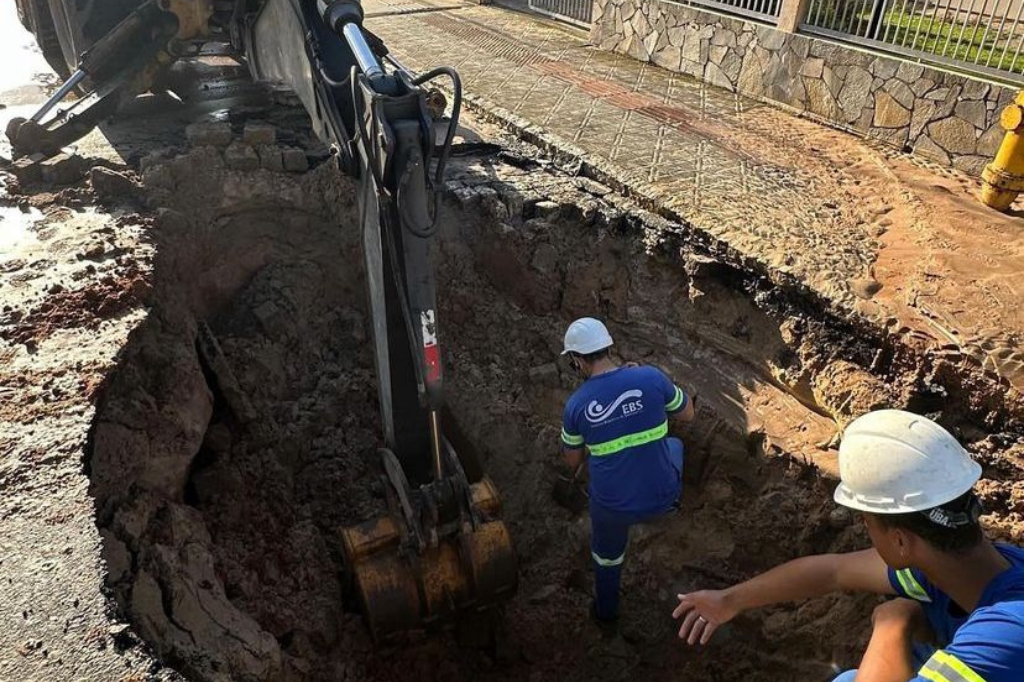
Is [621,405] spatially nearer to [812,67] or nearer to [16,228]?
[16,228]

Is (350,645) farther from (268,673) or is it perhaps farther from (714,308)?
(714,308)

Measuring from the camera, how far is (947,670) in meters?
1.93

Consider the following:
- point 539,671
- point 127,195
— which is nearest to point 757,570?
point 539,671

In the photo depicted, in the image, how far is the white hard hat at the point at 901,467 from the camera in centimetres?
217

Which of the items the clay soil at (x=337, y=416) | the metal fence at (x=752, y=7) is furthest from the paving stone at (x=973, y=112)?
the clay soil at (x=337, y=416)

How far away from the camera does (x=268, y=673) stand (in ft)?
11.5

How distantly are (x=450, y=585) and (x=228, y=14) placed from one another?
570 cm

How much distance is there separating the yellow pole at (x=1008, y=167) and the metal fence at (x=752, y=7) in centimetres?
340

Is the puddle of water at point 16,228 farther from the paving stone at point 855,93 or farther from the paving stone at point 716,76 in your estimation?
the paving stone at point 855,93

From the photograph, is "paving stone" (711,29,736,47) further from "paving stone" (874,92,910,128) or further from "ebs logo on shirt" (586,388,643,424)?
"ebs logo on shirt" (586,388,643,424)

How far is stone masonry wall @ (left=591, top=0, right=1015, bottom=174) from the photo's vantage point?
23.3 feet

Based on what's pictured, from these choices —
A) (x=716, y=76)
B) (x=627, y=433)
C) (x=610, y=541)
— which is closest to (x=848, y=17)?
(x=716, y=76)

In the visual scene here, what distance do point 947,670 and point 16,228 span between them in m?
6.77

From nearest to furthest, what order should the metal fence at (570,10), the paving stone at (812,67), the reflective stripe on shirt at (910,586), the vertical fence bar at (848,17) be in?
the reflective stripe on shirt at (910,586) → the vertical fence bar at (848,17) → the paving stone at (812,67) → the metal fence at (570,10)
